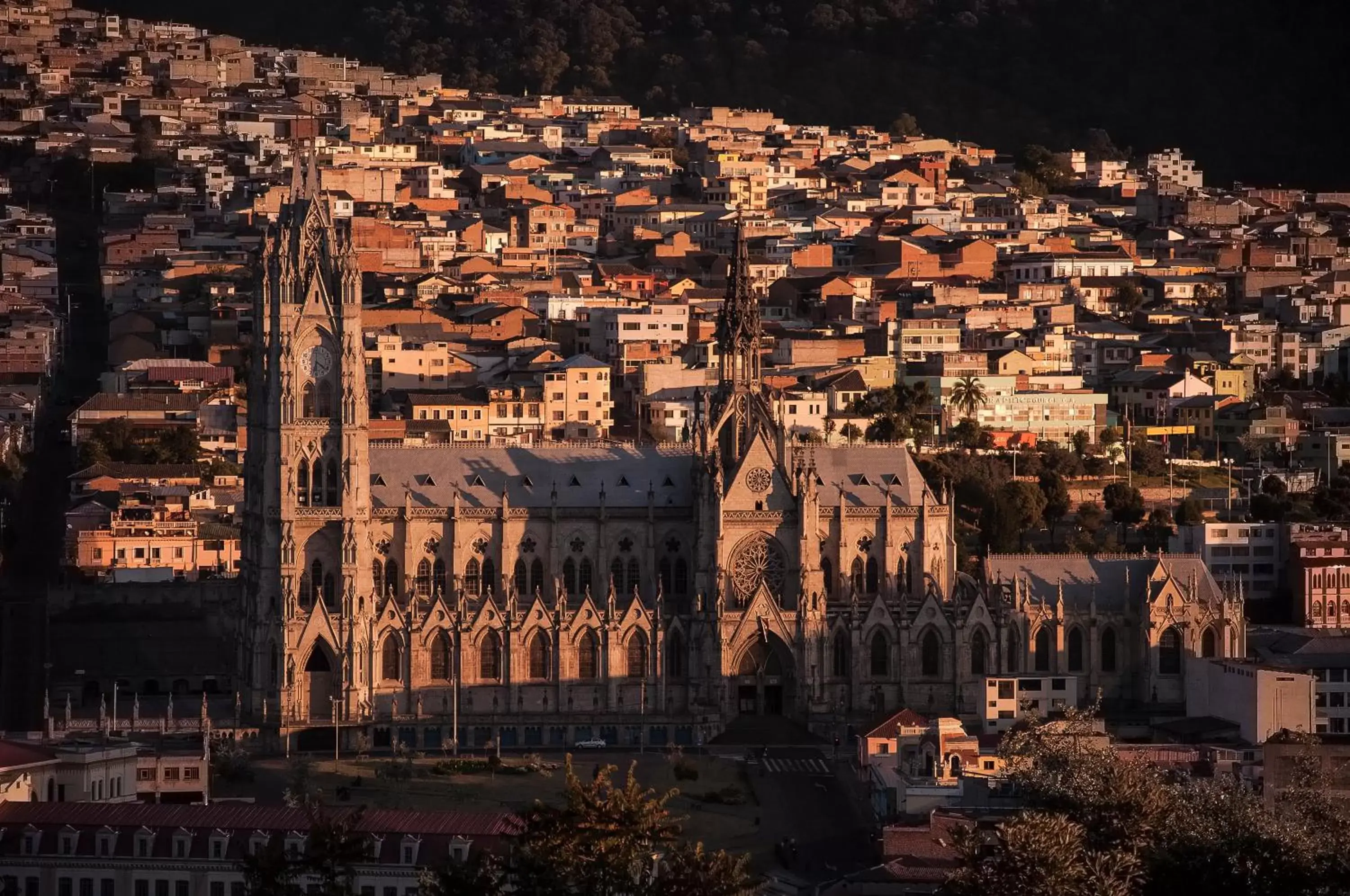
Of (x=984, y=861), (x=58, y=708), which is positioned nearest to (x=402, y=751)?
(x=58, y=708)

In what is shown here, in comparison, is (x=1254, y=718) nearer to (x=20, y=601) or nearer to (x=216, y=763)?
(x=216, y=763)

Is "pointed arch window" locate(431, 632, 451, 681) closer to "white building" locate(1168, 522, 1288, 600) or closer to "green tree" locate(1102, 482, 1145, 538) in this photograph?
"white building" locate(1168, 522, 1288, 600)

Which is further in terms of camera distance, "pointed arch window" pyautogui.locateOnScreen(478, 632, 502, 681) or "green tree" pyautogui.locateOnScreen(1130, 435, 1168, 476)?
"green tree" pyautogui.locateOnScreen(1130, 435, 1168, 476)

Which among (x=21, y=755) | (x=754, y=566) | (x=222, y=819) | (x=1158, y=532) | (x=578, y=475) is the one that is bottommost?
(x=222, y=819)

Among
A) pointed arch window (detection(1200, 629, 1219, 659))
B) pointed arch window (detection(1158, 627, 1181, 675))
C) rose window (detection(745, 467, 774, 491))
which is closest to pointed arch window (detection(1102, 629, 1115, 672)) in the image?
pointed arch window (detection(1158, 627, 1181, 675))

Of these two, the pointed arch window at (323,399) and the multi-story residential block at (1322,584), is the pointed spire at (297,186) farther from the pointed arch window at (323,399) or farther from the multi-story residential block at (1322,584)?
the multi-story residential block at (1322,584)

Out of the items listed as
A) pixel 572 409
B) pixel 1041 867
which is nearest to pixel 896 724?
pixel 1041 867

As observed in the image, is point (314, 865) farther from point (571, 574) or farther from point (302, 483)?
point (571, 574)
